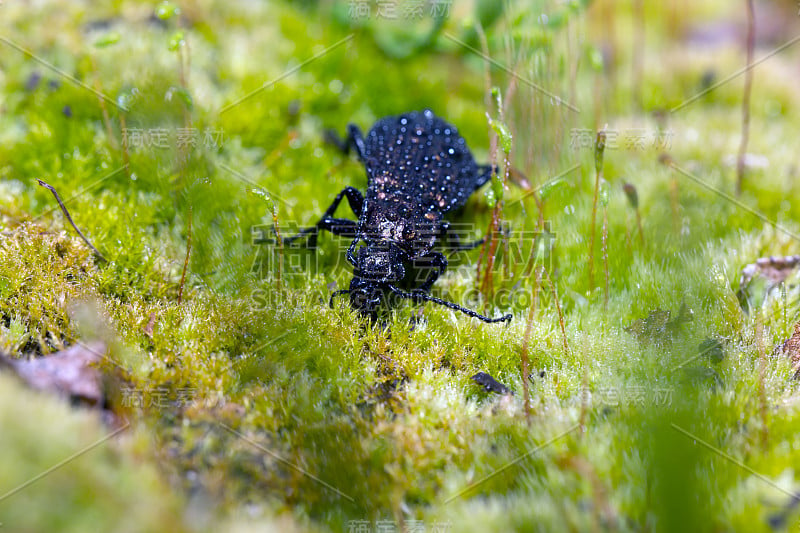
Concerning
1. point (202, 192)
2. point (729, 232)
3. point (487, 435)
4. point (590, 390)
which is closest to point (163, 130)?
point (202, 192)

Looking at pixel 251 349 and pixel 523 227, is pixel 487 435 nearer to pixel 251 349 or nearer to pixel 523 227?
pixel 251 349

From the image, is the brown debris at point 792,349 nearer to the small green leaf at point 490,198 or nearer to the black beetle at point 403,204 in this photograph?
the black beetle at point 403,204

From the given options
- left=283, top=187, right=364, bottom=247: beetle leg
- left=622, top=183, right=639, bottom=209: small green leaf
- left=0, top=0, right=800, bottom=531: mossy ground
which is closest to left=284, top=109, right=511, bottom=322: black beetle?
left=283, top=187, right=364, bottom=247: beetle leg

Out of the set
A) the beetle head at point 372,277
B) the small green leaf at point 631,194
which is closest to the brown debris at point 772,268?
the small green leaf at point 631,194

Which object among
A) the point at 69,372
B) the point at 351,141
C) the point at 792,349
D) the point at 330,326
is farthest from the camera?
the point at 351,141

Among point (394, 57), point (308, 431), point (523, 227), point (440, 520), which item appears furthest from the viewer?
point (394, 57)

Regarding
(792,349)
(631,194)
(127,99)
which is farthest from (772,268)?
(127,99)

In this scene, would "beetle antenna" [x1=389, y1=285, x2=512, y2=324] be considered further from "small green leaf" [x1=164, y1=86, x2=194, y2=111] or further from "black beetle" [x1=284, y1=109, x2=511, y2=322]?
"small green leaf" [x1=164, y1=86, x2=194, y2=111]

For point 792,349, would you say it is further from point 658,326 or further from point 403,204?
point 403,204
